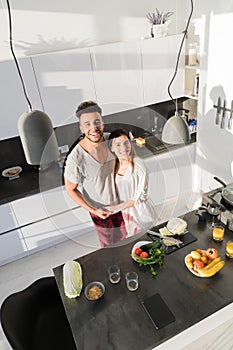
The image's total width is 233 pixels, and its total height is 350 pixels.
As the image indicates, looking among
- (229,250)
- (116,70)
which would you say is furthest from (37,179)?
(229,250)

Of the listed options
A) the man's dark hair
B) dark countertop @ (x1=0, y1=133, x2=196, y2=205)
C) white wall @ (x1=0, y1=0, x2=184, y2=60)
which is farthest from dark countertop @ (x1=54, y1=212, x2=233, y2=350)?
white wall @ (x1=0, y1=0, x2=184, y2=60)

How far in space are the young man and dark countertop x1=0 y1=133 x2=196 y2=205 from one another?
0.30 ft

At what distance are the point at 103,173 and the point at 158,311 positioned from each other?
37.6 inches

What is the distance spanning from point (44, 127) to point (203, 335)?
1184 millimetres

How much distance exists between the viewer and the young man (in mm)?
747

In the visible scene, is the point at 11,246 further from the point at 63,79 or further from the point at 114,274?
the point at 63,79

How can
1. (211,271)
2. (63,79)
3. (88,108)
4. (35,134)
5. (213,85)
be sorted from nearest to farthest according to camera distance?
(88,108) → (35,134) → (211,271) → (63,79) → (213,85)

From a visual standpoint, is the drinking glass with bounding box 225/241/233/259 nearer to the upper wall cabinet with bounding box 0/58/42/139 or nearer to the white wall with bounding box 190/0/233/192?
the white wall with bounding box 190/0/233/192

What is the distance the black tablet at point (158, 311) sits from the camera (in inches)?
52.6

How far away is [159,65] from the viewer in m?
2.65

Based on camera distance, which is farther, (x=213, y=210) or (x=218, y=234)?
(x=213, y=210)

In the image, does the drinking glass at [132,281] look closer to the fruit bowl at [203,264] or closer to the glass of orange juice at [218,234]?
the fruit bowl at [203,264]

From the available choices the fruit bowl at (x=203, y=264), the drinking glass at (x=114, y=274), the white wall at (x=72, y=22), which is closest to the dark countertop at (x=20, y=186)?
the drinking glass at (x=114, y=274)

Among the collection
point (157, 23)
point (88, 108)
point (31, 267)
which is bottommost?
point (31, 267)
